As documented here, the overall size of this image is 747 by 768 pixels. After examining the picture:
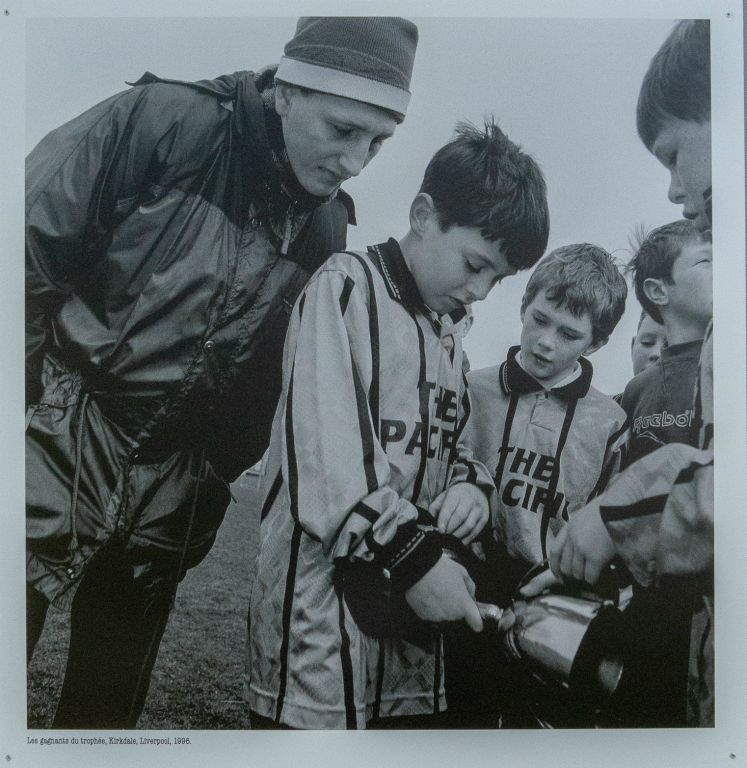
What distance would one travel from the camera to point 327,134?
1.51 meters

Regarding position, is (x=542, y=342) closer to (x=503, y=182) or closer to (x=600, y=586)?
(x=503, y=182)

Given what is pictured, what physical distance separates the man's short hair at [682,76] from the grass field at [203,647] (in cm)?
108

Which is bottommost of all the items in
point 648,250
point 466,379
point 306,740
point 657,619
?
point 306,740

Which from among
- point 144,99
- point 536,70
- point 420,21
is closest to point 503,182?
point 536,70

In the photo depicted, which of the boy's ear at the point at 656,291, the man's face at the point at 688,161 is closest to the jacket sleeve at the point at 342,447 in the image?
the boy's ear at the point at 656,291

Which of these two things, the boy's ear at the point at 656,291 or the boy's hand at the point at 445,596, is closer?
the boy's hand at the point at 445,596

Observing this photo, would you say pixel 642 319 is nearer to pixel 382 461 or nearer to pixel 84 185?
pixel 382 461

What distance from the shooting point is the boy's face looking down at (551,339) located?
5.04 ft

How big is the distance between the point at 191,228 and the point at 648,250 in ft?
2.88

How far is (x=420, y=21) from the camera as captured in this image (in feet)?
5.04

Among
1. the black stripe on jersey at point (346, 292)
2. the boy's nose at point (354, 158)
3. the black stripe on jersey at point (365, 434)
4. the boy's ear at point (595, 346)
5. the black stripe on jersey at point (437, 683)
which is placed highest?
the boy's nose at point (354, 158)

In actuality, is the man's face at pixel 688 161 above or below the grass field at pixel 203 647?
above

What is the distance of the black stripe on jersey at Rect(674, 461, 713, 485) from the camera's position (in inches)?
60.0

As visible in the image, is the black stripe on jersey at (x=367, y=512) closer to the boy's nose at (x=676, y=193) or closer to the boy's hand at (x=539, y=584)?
the boy's hand at (x=539, y=584)
